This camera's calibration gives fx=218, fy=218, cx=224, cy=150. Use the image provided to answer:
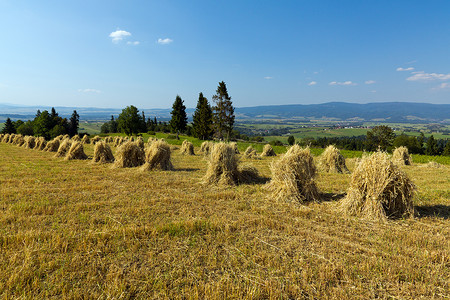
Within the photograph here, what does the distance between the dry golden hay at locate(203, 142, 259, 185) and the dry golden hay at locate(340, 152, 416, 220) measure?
173 inches

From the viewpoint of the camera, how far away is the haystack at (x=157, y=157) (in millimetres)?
11655

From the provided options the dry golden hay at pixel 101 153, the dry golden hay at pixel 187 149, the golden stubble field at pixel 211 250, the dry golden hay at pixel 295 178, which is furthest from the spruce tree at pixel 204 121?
the golden stubble field at pixel 211 250

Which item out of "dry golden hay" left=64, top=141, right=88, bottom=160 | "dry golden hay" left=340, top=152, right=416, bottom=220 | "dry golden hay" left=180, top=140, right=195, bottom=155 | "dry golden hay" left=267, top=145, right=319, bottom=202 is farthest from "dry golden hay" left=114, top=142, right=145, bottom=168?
"dry golden hay" left=340, top=152, right=416, bottom=220

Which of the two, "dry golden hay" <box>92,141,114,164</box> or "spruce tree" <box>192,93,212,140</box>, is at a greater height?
"spruce tree" <box>192,93,212,140</box>

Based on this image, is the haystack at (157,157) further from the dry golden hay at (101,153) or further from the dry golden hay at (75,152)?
the dry golden hay at (75,152)

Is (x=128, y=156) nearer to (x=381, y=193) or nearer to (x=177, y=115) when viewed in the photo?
(x=381, y=193)

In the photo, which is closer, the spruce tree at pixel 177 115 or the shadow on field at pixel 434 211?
the shadow on field at pixel 434 211

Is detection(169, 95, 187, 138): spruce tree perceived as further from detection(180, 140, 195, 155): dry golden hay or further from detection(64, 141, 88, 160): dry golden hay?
detection(64, 141, 88, 160): dry golden hay

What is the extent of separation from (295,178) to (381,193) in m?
2.35

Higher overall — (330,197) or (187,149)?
(187,149)

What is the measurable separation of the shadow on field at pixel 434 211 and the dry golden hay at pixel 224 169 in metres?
5.68

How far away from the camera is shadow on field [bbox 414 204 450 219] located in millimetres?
5730

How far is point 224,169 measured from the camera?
9242mm

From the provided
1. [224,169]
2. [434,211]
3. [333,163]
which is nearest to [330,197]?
[434,211]
